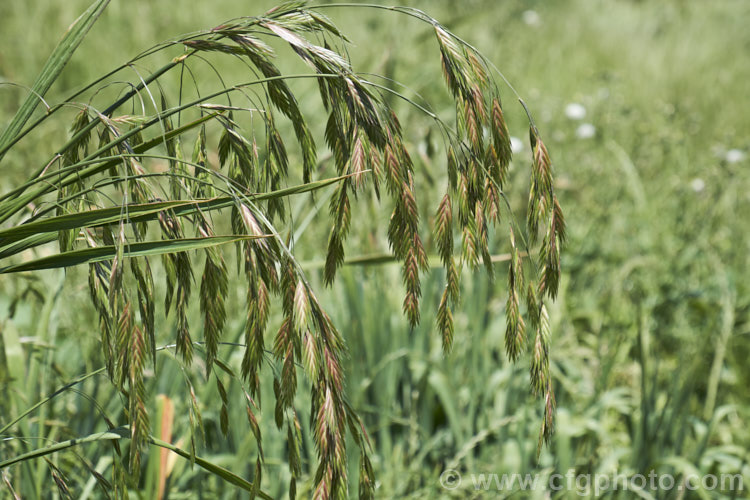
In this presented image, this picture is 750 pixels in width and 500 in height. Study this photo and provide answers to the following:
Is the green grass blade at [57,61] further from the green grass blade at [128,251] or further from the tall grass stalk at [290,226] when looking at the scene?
the green grass blade at [128,251]

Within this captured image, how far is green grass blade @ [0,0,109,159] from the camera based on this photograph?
36.7 inches

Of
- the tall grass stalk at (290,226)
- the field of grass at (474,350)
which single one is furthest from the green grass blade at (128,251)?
the field of grass at (474,350)

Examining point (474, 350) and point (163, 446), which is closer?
point (163, 446)

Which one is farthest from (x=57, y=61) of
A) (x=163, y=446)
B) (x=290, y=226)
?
(x=163, y=446)

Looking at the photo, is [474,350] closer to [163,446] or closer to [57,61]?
[163,446]

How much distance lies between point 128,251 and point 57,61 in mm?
367

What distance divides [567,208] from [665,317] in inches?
45.2

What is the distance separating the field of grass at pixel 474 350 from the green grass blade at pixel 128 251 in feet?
0.52

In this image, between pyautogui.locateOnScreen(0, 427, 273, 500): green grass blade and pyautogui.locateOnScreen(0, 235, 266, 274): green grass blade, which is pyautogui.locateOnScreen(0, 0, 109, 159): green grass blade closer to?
pyautogui.locateOnScreen(0, 235, 266, 274): green grass blade

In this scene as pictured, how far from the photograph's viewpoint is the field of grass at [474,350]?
5.60ft

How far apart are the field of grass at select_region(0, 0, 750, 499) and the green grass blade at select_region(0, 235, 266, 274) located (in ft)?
0.52

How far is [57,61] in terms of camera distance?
96cm

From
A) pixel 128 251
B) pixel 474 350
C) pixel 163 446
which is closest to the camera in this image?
pixel 128 251

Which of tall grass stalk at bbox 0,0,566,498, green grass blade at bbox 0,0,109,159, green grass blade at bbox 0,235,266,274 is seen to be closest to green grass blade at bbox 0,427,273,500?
tall grass stalk at bbox 0,0,566,498
